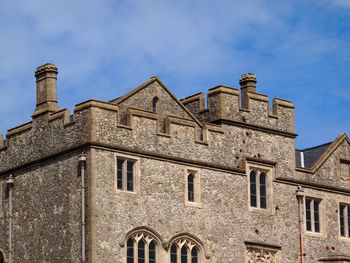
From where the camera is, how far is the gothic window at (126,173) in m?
46.7

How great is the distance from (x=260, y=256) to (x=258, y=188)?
2887mm

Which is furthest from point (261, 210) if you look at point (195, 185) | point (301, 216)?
point (195, 185)

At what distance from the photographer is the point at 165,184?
4784cm

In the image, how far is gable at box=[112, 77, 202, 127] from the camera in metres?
48.5

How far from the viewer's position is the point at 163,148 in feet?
158

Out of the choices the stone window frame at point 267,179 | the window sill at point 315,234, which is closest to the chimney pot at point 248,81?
the stone window frame at point 267,179

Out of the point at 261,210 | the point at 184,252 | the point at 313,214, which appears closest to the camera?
the point at 184,252

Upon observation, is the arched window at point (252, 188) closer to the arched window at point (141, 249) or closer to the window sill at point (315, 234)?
the window sill at point (315, 234)

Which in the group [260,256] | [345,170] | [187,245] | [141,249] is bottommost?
[141,249]

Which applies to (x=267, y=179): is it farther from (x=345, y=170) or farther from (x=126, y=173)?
(x=126, y=173)

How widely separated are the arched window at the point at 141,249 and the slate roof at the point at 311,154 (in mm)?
11180

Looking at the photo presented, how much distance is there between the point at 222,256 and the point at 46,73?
10241 mm

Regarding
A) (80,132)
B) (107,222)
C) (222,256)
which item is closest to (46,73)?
(80,132)

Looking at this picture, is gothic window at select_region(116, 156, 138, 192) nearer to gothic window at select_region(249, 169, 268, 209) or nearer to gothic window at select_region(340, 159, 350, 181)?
gothic window at select_region(249, 169, 268, 209)
